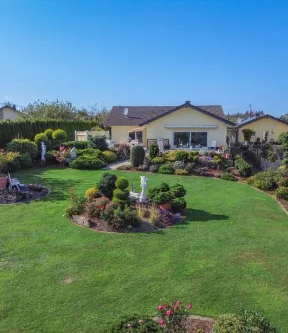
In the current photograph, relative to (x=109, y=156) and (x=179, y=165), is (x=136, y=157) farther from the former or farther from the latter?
(x=109, y=156)

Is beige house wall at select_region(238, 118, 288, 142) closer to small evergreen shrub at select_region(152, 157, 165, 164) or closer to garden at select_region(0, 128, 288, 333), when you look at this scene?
small evergreen shrub at select_region(152, 157, 165, 164)

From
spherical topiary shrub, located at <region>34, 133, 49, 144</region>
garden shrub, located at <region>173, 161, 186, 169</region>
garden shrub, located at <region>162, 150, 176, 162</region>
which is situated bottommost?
garden shrub, located at <region>173, 161, 186, 169</region>

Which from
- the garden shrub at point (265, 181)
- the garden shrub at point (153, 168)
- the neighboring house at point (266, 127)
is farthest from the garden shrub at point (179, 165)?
the neighboring house at point (266, 127)

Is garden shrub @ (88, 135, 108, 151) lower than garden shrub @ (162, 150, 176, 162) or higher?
higher

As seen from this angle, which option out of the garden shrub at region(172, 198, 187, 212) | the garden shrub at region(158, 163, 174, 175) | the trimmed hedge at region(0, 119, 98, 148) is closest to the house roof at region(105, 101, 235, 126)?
the trimmed hedge at region(0, 119, 98, 148)

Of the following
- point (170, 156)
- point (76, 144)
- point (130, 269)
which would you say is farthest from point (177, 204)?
point (76, 144)

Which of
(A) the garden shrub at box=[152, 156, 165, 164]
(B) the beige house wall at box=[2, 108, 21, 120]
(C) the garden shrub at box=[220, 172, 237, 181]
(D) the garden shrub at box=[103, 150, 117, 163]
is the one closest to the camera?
(C) the garden shrub at box=[220, 172, 237, 181]
